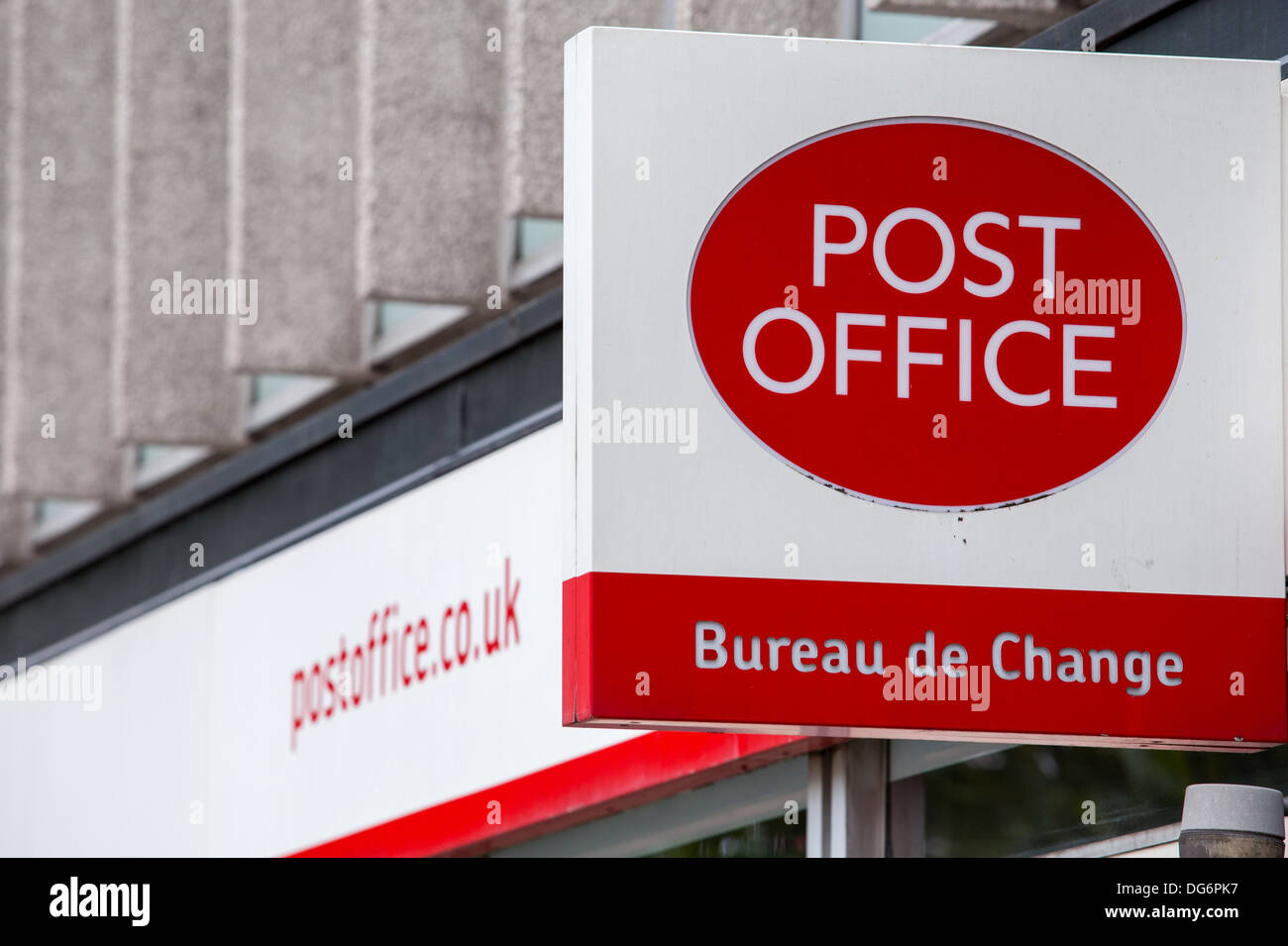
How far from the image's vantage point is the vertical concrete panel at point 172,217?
13047mm

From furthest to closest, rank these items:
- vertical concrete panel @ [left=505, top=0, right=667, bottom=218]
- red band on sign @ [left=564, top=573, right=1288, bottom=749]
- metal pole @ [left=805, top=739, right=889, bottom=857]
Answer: vertical concrete panel @ [left=505, top=0, right=667, bottom=218] → metal pole @ [left=805, top=739, right=889, bottom=857] → red band on sign @ [left=564, top=573, right=1288, bottom=749]

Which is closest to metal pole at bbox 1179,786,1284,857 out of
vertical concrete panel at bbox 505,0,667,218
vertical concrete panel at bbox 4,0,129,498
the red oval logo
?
the red oval logo

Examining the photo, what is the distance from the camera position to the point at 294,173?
12.0 meters

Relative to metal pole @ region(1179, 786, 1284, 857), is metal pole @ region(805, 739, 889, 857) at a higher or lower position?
higher

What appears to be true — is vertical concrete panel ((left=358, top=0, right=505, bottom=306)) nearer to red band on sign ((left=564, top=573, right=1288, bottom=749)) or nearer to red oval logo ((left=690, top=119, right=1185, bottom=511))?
red oval logo ((left=690, top=119, right=1185, bottom=511))

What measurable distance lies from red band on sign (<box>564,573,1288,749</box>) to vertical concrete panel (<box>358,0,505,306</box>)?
5.42 m

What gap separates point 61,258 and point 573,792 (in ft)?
19.8

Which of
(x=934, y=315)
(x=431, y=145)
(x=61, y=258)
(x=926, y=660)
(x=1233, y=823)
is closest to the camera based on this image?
(x=1233, y=823)

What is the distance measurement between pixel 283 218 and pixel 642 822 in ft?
12.4

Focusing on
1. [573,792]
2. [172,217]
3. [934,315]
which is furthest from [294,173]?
[934,315]

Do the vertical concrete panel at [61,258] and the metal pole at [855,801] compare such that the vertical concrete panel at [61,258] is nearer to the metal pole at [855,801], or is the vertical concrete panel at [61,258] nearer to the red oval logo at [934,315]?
the metal pole at [855,801]

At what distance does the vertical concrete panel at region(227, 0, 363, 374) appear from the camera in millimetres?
11898

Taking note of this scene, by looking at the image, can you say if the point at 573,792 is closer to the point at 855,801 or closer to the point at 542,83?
the point at 855,801
